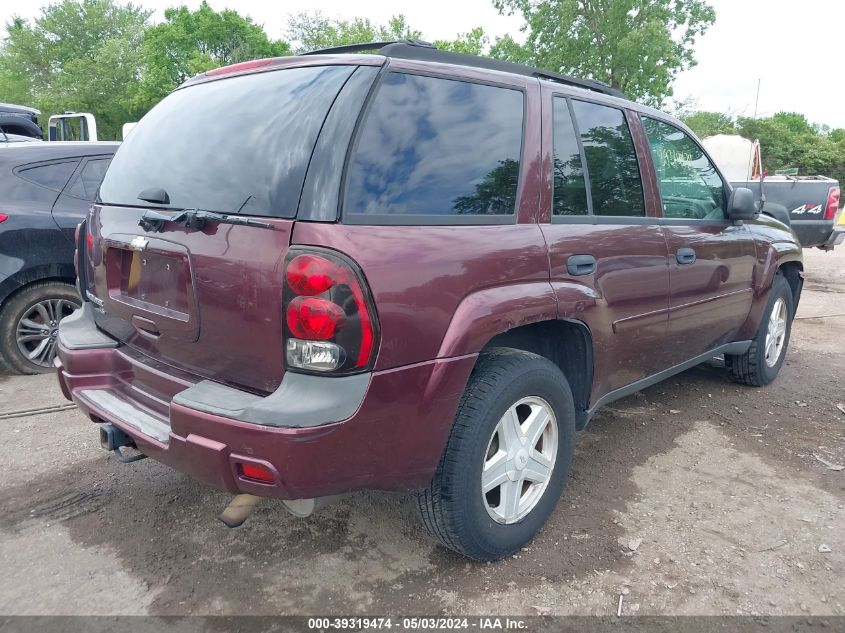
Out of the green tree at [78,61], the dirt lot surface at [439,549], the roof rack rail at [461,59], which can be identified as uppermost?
the green tree at [78,61]

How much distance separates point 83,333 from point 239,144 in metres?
1.19

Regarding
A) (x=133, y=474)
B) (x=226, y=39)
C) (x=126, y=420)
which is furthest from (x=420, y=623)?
(x=226, y=39)

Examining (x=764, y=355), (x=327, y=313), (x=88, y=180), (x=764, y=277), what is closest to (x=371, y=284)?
(x=327, y=313)

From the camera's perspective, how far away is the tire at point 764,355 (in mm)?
4387

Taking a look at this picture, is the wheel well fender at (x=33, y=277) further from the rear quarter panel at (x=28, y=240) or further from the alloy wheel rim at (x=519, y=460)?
the alloy wheel rim at (x=519, y=460)

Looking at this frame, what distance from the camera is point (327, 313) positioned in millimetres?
1841

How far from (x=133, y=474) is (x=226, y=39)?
36610 millimetres

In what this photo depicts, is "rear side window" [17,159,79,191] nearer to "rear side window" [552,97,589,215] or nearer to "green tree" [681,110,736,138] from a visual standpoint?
"rear side window" [552,97,589,215]

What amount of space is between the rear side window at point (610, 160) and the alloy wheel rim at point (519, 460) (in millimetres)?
969

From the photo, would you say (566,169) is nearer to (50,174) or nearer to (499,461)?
(499,461)

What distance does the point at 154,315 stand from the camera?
225cm

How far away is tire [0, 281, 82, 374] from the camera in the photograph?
458 cm

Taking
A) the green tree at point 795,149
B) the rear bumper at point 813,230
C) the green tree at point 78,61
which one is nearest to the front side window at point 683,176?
the rear bumper at point 813,230

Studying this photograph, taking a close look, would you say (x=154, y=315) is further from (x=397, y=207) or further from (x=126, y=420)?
(x=397, y=207)
